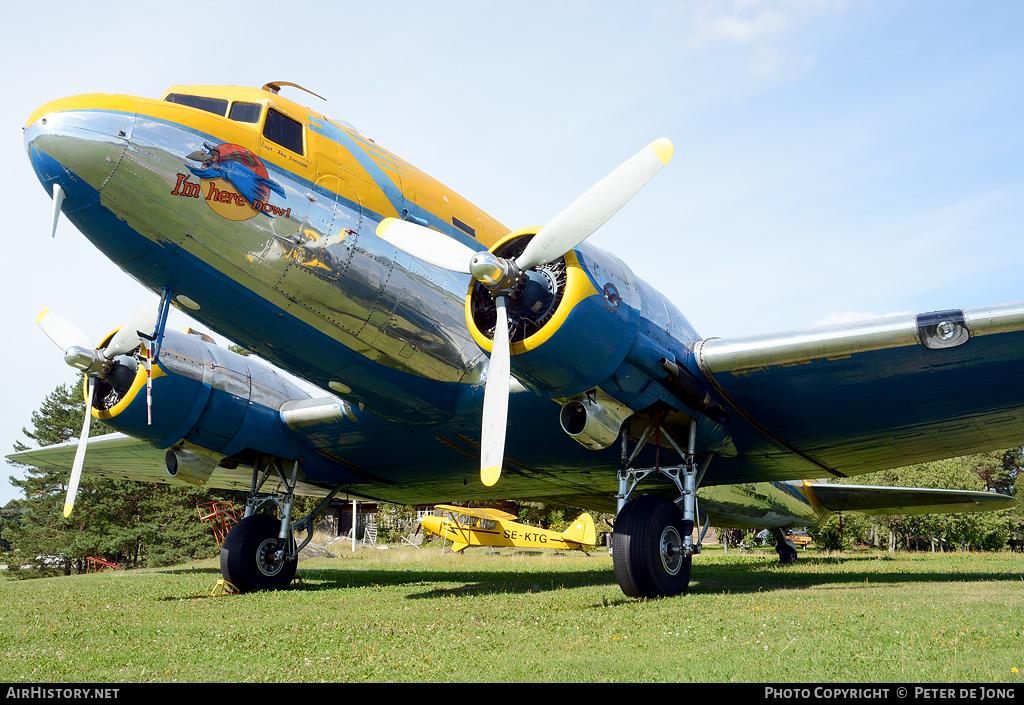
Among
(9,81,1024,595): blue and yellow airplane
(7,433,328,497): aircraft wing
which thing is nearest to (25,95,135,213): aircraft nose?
(9,81,1024,595): blue and yellow airplane

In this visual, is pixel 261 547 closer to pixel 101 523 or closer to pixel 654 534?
pixel 654 534

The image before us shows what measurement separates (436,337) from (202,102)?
12.4 feet

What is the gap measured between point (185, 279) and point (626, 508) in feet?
18.6

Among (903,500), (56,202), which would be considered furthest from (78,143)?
(903,500)

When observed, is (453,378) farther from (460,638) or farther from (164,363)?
(164,363)

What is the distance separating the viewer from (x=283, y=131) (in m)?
7.79

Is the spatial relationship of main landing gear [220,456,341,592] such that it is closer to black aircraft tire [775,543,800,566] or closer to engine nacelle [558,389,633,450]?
engine nacelle [558,389,633,450]

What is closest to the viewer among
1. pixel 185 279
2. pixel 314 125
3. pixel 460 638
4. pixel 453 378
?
pixel 460 638

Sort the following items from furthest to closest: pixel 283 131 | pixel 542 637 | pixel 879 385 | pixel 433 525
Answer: pixel 433 525, pixel 879 385, pixel 283 131, pixel 542 637

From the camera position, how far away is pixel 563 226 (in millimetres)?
6918

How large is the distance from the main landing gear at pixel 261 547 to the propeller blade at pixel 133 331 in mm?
2983

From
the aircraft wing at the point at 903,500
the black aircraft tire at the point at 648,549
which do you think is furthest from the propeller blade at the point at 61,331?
the aircraft wing at the point at 903,500
